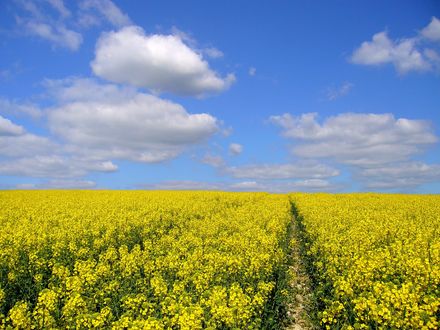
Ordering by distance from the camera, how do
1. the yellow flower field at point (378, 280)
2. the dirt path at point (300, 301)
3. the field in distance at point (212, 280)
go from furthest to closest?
the dirt path at point (300, 301)
the field in distance at point (212, 280)
the yellow flower field at point (378, 280)

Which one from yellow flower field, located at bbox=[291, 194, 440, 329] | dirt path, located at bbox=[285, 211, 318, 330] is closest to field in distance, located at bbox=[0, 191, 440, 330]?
yellow flower field, located at bbox=[291, 194, 440, 329]

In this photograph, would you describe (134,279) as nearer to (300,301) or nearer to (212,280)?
(212,280)

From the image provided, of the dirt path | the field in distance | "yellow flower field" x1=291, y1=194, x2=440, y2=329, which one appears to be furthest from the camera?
the dirt path

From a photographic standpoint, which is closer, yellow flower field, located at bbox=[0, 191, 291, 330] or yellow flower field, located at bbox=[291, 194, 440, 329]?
yellow flower field, located at bbox=[291, 194, 440, 329]

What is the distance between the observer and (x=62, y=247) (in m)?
14.8

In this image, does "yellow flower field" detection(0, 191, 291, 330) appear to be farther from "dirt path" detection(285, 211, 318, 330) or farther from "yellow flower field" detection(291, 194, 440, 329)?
"yellow flower field" detection(291, 194, 440, 329)

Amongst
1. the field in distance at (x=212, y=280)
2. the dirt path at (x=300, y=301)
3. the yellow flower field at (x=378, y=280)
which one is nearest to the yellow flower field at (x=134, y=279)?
the field in distance at (x=212, y=280)

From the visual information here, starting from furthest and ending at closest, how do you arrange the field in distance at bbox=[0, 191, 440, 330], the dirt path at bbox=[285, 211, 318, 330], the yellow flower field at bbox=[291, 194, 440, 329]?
1. the dirt path at bbox=[285, 211, 318, 330]
2. the field in distance at bbox=[0, 191, 440, 330]
3. the yellow flower field at bbox=[291, 194, 440, 329]

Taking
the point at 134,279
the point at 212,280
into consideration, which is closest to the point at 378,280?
the point at 212,280

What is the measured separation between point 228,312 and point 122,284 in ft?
17.0

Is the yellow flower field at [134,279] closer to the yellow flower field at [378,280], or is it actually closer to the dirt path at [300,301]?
the dirt path at [300,301]

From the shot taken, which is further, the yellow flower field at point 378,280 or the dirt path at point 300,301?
the dirt path at point 300,301

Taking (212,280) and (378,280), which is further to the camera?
(212,280)

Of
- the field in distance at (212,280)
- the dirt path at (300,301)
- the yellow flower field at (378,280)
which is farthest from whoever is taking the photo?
the dirt path at (300,301)
